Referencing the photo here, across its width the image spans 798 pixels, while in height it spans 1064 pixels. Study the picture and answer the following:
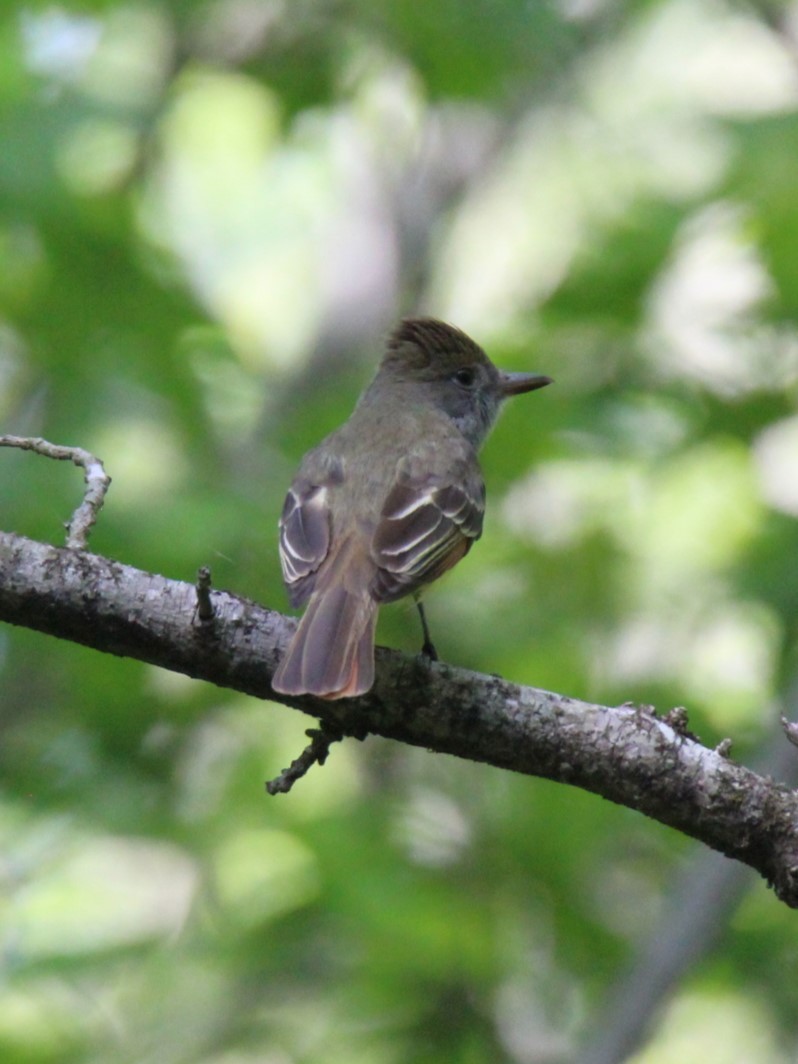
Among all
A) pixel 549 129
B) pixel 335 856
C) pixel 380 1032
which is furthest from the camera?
pixel 549 129

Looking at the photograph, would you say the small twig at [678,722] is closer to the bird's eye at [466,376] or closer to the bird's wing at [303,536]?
the bird's wing at [303,536]

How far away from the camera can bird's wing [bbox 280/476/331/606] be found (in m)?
4.13

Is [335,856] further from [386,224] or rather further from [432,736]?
[386,224]

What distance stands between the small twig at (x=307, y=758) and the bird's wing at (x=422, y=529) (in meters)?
0.67

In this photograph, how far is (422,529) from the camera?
172 inches

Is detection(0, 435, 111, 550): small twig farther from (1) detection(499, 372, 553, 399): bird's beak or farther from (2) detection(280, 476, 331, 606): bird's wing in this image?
(1) detection(499, 372, 553, 399): bird's beak

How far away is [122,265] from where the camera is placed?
594 cm

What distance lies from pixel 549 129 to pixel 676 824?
5.84 metres

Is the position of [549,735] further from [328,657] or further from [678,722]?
[328,657]

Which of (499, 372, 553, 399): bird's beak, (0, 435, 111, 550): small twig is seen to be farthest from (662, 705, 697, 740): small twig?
(499, 372, 553, 399): bird's beak

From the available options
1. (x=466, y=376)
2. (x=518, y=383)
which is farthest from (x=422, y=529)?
(x=466, y=376)

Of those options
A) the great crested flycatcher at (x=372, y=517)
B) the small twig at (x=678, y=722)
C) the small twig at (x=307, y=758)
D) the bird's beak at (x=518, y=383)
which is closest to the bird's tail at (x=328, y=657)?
the great crested flycatcher at (x=372, y=517)

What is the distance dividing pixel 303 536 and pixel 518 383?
1809 millimetres

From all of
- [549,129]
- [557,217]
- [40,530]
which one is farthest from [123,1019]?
[549,129]
